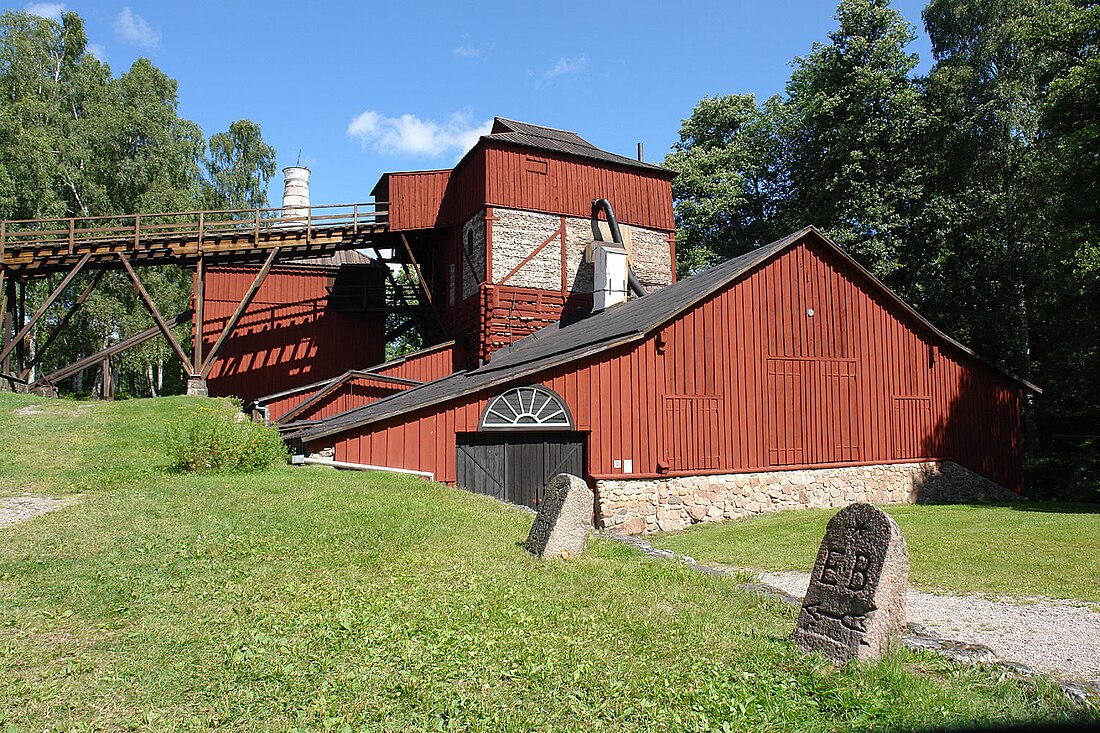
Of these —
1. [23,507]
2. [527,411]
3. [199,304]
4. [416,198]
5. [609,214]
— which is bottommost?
[23,507]

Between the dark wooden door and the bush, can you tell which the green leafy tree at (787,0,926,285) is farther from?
the bush

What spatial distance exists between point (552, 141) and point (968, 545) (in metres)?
20.3

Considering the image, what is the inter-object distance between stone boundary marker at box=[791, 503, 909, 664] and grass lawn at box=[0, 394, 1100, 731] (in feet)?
0.69

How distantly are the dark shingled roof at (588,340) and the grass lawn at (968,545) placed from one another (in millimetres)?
4656

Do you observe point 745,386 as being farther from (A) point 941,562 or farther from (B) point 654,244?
(B) point 654,244

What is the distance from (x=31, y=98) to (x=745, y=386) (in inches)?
1268

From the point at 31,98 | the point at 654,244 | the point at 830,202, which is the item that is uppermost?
the point at 31,98

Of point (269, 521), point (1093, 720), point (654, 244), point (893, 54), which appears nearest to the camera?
point (1093, 720)

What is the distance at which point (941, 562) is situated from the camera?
10773 mm

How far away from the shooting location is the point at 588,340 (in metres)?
18.3

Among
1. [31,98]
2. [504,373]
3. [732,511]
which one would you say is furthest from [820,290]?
[31,98]

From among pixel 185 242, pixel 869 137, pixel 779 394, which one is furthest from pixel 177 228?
pixel 869 137

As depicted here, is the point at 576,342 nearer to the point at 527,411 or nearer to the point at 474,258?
the point at 527,411

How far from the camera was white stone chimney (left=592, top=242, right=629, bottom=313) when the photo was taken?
2397cm
